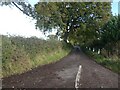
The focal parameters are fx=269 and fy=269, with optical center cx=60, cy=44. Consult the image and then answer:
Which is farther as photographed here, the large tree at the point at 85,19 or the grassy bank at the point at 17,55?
the large tree at the point at 85,19

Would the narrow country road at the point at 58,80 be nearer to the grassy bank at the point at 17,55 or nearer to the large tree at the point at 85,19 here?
the grassy bank at the point at 17,55

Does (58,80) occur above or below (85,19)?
below

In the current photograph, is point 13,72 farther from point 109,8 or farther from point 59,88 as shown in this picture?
Answer: point 109,8

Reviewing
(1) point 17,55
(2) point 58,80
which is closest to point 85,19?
(1) point 17,55

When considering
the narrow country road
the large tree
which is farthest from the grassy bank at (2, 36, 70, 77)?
the large tree

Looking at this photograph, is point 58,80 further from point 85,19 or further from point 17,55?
point 85,19

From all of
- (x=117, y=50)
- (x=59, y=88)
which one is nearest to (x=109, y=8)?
(x=117, y=50)

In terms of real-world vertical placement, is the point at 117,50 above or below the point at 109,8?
below


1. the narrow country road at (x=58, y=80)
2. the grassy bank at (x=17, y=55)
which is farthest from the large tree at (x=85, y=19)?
the narrow country road at (x=58, y=80)

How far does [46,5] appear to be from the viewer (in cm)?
1700

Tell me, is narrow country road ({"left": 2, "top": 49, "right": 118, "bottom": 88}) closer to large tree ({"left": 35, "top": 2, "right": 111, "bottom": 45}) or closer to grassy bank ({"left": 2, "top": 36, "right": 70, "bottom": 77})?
grassy bank ({"left": 2, "top": 36, "right": 70, "bottom": 77})

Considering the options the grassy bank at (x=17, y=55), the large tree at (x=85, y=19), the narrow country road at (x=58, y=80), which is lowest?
the narrow country road at (x=58, y=80)

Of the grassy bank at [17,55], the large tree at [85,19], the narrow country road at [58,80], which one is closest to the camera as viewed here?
the narrow country road at [58,80]

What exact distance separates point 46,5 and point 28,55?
190 inches
